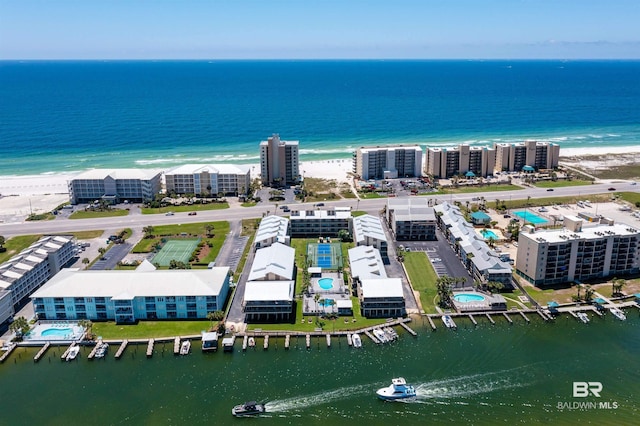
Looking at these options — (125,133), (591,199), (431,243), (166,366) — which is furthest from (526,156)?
(125,133)

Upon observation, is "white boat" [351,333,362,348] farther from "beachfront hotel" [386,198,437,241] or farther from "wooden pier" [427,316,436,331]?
"beachfront hotel" [386,198,437,241]

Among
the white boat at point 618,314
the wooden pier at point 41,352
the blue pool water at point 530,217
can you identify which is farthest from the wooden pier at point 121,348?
the blue pool water at point 530,217

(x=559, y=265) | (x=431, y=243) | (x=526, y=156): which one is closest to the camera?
(x=559, y=265)

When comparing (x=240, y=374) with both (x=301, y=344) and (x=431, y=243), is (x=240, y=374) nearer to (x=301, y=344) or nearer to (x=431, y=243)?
(x=301, y=344)

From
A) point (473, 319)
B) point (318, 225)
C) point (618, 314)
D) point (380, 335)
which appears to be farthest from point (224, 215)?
point (618, 314)

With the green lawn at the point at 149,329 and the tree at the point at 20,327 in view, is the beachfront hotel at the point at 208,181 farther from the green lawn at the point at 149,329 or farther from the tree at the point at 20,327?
the tree at the point at 20,327

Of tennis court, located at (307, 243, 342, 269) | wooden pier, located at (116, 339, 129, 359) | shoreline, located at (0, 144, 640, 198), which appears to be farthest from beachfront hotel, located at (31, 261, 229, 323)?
shoreline, located at (0, 144, 640, 198)

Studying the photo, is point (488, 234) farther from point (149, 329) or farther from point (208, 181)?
point (208, 181)
